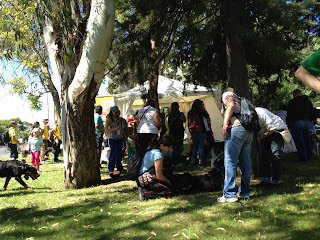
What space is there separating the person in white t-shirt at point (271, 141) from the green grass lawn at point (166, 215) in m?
0.29

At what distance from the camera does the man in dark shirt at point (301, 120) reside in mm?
8641

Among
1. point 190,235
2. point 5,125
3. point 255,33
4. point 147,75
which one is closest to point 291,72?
point 255,33

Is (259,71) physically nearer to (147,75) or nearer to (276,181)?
(147,75)

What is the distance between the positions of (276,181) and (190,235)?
2826mm

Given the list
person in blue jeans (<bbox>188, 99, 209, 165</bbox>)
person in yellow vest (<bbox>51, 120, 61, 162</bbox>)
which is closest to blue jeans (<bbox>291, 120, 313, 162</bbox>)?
person in blue jeans (<bbox>188, 99, 209, 165</bbox>)

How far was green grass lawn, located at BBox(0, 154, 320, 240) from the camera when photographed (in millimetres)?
3662

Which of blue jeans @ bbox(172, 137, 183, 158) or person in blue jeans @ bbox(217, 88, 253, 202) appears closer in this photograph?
person in blue jeans @ bbox(217, 88, 253, 202)

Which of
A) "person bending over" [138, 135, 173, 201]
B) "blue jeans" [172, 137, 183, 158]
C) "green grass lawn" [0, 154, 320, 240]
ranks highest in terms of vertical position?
"blue jeans" [172, 137, 183, 158]

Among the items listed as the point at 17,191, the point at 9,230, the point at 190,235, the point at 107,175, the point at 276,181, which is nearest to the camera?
the point at 190,235

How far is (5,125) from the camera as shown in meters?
52.9

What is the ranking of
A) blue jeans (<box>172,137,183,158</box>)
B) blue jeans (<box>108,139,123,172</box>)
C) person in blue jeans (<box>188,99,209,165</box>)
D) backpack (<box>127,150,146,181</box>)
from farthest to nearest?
blue jeans (<box>172,137,183,158</box>) → person in blue jeans (<box>188,99,209,165</box>) → blue jeans (<box>108,139,123,172</box>) → backpack (<box>127,150,146,181</box>)

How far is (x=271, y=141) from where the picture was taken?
5781mm

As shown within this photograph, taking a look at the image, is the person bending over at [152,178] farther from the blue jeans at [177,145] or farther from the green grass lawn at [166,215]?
the blue jeans at [177,145]

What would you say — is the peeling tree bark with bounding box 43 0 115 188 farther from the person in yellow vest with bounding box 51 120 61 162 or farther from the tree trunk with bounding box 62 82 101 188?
the person in yellow vest with bounding box 51 120 61 162
